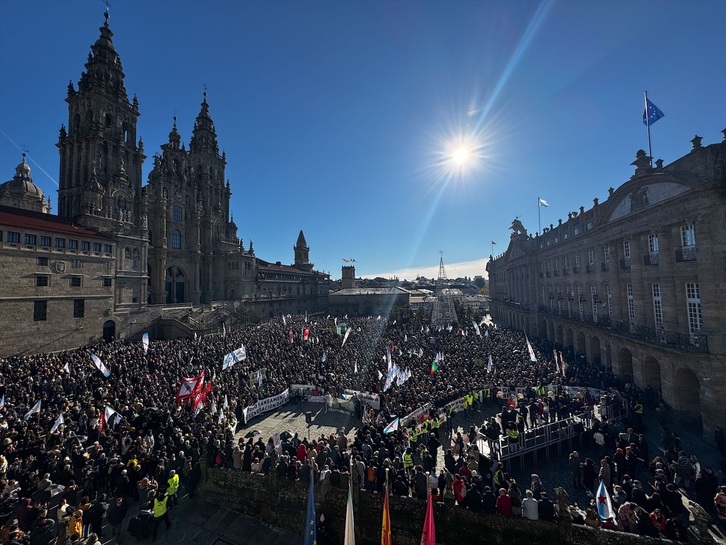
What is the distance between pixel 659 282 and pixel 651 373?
5.87m

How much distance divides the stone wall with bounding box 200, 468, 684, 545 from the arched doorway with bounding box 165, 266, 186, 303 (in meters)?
44.9

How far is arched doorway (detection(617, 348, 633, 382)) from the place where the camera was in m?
23.5

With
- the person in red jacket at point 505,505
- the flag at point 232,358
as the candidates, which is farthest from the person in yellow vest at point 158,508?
the flag at point 232,358

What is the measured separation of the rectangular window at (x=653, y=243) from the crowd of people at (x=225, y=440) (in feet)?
28.9

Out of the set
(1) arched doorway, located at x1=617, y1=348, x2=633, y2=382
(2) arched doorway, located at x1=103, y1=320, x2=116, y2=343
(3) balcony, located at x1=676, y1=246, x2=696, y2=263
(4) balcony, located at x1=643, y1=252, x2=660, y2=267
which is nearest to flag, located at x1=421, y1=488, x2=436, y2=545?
(3) balcony, located at x1=676, y1=246, x2=696, y2=263

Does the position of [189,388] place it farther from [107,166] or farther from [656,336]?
[107,166]

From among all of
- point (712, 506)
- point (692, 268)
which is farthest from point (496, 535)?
point (692, 268)

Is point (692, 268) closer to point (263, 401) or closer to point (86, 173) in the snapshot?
point (263, 401)

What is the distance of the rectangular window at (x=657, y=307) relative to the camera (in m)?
20.3

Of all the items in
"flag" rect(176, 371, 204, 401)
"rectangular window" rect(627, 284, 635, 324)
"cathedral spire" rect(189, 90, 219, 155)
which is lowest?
"flag" rect(176, 371, 204, 401)

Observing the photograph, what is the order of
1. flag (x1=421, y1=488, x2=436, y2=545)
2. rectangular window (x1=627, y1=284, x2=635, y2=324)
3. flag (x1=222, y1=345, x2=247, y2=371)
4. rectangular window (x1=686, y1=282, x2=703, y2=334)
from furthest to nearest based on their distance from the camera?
rectangular window (x1=627, y1=284, x2=635, y2=324) → flag (x1=222, y1=345, x2=247, y2=371) → rectangular window (x1=686, y1=282, x2=703, y2=334) → flag (x1=421, y1=488, x2=436, y2=545)

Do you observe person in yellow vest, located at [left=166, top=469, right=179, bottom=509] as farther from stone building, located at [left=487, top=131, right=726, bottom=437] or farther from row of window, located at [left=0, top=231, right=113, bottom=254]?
row of window, located at [left=0, top=231, right=113, bottom=254]

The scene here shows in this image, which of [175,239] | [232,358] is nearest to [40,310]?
[175,239]

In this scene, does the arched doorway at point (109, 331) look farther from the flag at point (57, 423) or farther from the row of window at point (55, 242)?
the flag at point (57, 423)
